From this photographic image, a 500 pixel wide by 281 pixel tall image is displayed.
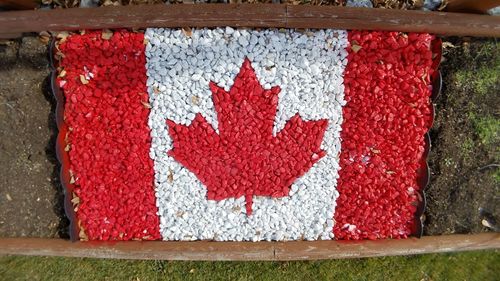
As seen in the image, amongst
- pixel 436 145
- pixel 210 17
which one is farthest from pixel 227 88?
pixel 436 145

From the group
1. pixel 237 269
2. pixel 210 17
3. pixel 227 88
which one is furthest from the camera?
pixel 237 269

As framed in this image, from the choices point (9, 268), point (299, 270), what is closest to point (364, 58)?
point (299, 270)

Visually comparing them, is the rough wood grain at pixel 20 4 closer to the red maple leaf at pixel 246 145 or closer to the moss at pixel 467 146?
the red maple leaf at pixel 246 145

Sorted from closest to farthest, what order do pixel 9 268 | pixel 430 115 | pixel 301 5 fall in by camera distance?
pixel 301 5, pixel 430 115, pixel 9 268

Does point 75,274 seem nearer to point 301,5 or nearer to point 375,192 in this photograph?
point 375,192

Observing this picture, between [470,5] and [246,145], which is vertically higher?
[470,5]

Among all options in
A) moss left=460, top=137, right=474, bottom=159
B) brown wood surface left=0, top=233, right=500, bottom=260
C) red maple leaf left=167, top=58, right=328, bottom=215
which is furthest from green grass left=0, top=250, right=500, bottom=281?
moss left=460, top=137, right=474, bottom=159

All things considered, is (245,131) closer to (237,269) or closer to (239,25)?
(239,25)

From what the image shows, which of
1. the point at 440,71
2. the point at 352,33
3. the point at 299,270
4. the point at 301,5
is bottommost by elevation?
the point at 299,270
